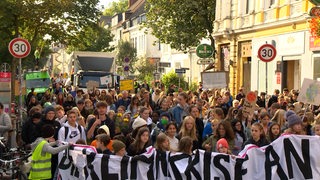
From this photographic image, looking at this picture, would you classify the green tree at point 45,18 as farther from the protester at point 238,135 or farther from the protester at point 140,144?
the protester at point 140,144

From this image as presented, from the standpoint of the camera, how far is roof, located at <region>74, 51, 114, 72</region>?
1459 inches

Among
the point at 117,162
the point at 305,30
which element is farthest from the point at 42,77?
the point at 117,162

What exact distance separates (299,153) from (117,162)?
2537mm

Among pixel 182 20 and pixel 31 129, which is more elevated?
pixel 182 20

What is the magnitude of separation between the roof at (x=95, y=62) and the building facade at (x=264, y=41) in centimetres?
739

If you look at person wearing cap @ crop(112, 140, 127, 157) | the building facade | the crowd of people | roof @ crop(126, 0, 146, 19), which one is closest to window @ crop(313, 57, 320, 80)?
the building facade

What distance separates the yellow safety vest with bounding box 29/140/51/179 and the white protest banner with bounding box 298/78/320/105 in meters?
6.25

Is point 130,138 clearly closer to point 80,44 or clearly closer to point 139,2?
point 80,44

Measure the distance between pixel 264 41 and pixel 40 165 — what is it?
1014 inches

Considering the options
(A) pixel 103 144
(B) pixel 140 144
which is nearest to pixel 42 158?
(A) pixel 103 144

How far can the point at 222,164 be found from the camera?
8680 mm

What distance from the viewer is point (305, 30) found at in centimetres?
2852

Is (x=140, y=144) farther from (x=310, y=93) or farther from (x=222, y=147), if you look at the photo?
(x=310, y=93)

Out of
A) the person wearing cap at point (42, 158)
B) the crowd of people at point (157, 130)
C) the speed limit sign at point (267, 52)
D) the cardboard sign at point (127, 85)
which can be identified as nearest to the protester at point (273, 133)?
the crowd of people at point (157, 130)
